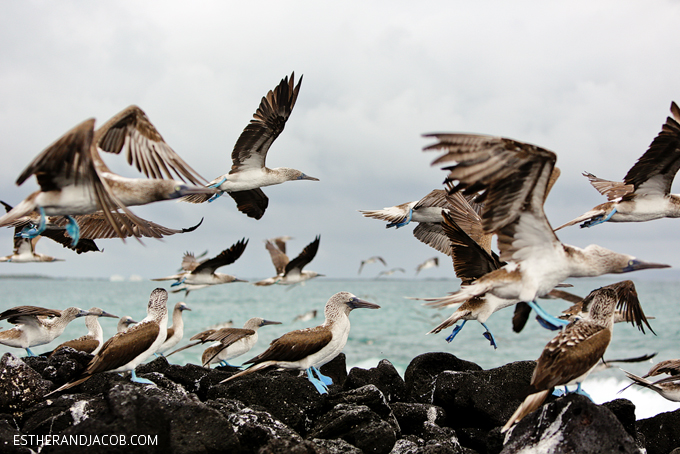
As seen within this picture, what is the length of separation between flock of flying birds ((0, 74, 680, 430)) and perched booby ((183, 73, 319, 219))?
2cm

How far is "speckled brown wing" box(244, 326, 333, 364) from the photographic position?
690cm

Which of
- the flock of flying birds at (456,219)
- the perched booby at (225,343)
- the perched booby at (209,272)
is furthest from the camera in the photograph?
the perched booby at (209,272)

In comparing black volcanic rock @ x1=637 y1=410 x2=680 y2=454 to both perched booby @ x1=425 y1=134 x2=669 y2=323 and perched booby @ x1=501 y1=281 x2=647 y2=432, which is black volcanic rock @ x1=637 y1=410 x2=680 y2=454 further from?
perched booby @ x1=425 y1=134 x2=669 y2=323

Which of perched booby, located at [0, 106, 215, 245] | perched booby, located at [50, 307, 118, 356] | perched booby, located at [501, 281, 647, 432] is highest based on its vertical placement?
perched booby, located at [0, 106, 215, 245]

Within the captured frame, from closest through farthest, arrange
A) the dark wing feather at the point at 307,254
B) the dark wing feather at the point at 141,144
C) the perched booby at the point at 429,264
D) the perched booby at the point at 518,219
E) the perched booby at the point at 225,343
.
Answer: the perched booby at the point at 518,219 → the dark wing feather at the point at 141,144 → the perched booby at the point at 225,343 → the dark wing feather at the point at 307,254 → the perched booby at the point at 429,264

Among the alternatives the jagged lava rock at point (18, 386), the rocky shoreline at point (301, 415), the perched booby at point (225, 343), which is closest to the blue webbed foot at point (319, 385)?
the rocky shoreline at point (301, 415)

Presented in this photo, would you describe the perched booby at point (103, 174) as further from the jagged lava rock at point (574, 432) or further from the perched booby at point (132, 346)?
the jagged lava rock at point (574, 432)

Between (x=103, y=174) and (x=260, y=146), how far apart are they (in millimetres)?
3774

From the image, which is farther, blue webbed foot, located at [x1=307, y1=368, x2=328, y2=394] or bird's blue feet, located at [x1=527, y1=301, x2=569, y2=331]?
blue webbed foot, located at [x1=307, y1=368, x2=328, y2=394]

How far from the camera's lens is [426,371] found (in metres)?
8.16

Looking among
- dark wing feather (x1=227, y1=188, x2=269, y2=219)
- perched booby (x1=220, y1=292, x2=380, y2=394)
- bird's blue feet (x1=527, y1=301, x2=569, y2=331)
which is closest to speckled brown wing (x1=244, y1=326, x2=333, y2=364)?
perched booby (x1=220, y1=292, x2=380, y2=394)

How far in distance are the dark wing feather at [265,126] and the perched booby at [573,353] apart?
5095 millimetres

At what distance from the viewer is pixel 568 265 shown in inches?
208

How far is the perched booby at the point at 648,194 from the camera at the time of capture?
22.3 feet
